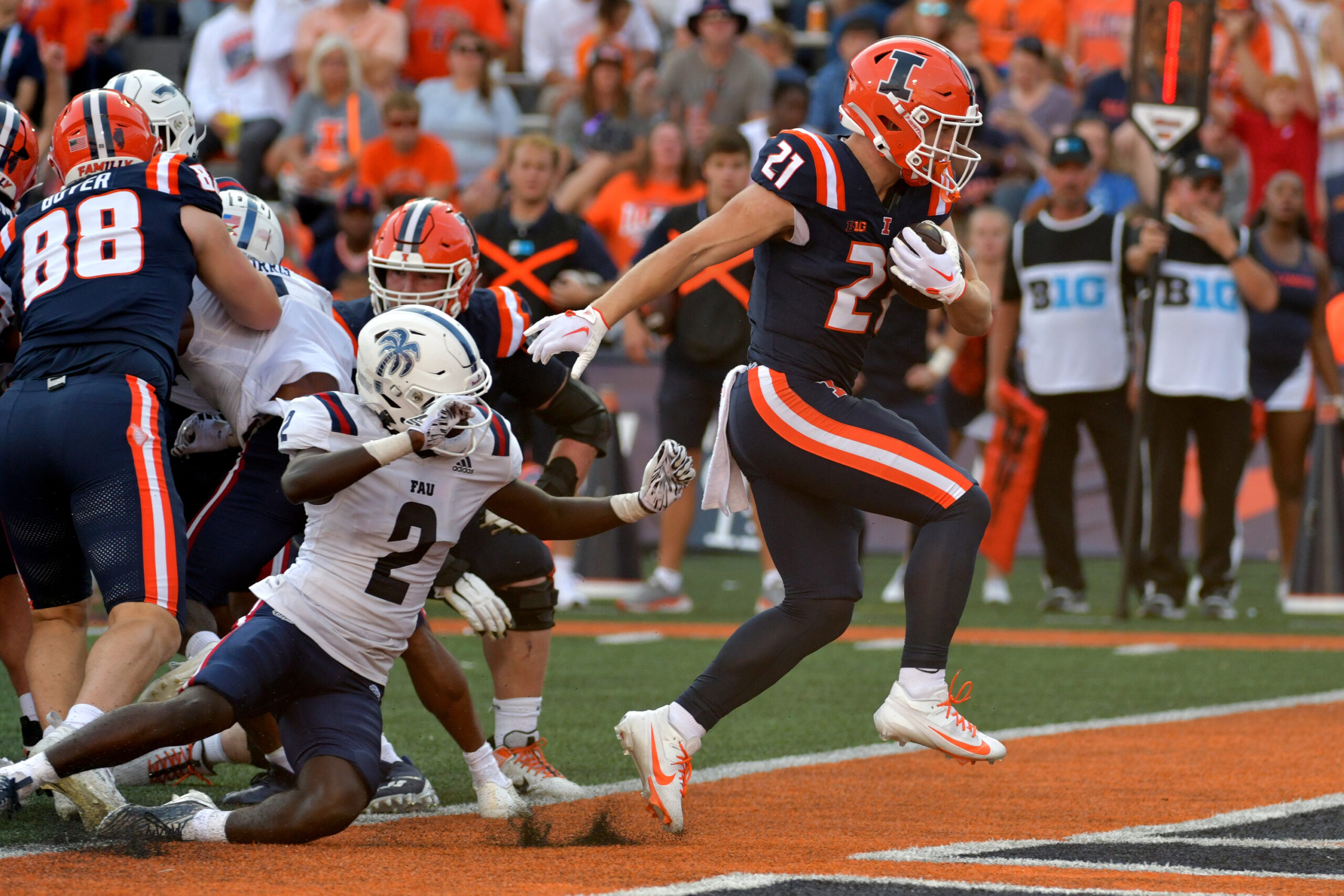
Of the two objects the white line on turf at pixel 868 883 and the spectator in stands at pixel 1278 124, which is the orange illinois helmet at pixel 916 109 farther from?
the spectator in stands at pixel 1278 124

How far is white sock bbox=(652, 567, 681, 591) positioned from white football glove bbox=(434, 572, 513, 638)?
4911 millimetres

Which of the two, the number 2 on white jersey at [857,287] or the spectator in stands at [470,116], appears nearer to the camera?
the number 2 on white jersey at [857,287]

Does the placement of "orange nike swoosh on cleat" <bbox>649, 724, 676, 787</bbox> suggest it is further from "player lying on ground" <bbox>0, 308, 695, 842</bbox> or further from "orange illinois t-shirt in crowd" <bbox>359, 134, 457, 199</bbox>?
"orange illinois t-shirt in crowd" <bbox>359, 134, 457, 199</bbox>

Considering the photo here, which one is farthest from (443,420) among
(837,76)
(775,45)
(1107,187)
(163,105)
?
(775,45)

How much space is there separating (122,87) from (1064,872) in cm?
304

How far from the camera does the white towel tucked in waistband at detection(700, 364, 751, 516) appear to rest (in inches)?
177

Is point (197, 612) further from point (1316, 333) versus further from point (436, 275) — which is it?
point (1316, 333)

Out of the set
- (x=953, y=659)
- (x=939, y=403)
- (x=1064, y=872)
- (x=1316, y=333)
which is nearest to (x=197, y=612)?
(x=1064, y=872)

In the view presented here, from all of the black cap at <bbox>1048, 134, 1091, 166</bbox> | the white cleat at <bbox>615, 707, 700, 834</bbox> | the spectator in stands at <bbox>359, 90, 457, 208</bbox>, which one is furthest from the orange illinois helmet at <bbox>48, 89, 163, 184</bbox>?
the spectator in stands at <bbox>359, 90, 457, 208</bbox>

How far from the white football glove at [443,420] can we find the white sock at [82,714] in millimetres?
907

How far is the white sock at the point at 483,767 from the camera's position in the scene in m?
4.43

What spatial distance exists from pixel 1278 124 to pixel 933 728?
9673mm

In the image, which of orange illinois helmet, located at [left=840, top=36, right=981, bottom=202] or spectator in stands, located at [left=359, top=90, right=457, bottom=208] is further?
spectator in stands, located at [left=359, top=90, right=457, bottom=208]

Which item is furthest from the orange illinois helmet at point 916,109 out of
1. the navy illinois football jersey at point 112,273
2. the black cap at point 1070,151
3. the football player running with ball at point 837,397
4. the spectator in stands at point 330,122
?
the spectator in stands at point 330,122
